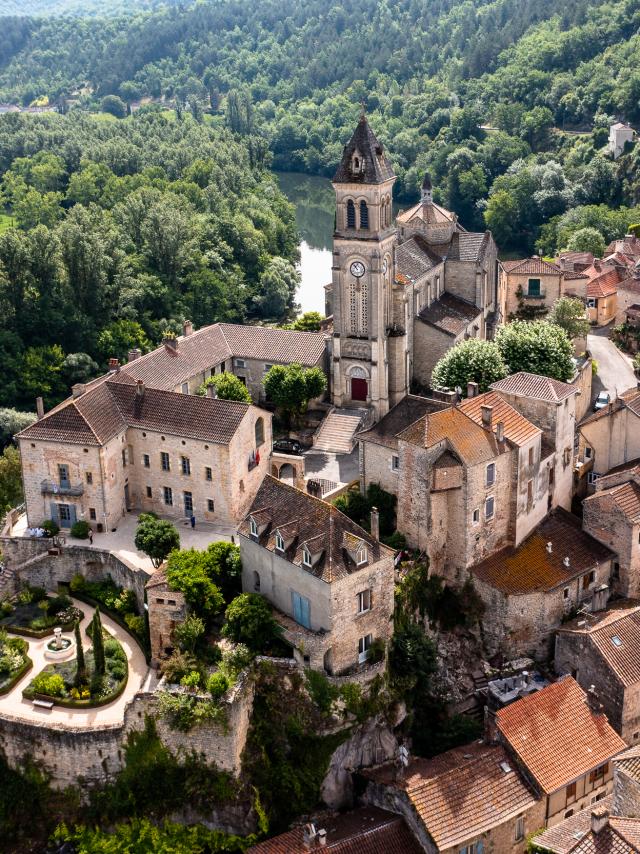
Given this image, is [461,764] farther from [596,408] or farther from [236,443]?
[596,408]

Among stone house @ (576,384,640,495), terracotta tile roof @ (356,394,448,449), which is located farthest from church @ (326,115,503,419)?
stone house @ (576,384,640,495)

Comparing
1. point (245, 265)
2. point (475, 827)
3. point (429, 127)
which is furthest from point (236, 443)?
point (429, 127)

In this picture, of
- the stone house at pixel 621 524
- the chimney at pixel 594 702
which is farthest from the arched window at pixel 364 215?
the chimney at pixel 594 702

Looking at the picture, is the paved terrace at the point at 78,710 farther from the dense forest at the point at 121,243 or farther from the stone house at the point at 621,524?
the dense forest at the point at 121,243

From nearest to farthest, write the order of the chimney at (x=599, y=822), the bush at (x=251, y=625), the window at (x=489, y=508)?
the chimney at (x=599, y=822), the bush at (x=251, y=625), the window at (x=489, y=508)

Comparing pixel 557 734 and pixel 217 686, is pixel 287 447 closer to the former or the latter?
pixel 217 686

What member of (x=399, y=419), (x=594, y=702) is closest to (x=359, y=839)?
(x=594, y=702)

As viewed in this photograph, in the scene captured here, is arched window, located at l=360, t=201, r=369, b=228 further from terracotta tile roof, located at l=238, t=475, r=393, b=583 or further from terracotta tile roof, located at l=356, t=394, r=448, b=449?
terracotta tile roof, located at l=238, t=475, r=393, b=583
